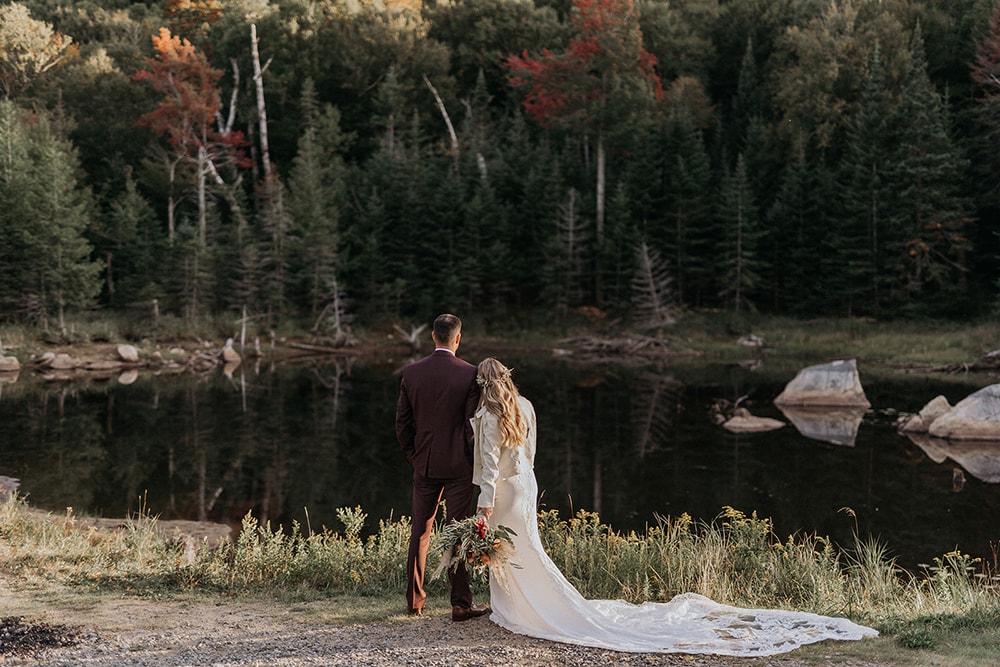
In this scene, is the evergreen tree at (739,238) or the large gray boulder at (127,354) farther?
the evergreen tree at (739,238)

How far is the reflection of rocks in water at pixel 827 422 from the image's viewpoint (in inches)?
834

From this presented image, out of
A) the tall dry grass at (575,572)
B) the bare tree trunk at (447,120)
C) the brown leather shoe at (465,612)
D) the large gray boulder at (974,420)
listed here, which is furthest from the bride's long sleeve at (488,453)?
the bare tree trunk at (447,120)

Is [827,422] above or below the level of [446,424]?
above

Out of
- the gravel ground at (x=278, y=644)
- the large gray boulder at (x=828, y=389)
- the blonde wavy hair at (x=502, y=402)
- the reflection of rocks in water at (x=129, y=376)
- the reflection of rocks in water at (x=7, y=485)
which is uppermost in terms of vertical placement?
the reflection of rocks in water at (x=129, y=376)

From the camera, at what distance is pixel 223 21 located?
5553cm

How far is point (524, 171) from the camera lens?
1913 inches

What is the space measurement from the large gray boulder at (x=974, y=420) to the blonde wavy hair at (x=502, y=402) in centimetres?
1655

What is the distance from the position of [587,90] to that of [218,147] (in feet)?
66.7

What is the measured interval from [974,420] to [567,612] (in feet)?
54.9

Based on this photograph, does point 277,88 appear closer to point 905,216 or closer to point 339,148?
point 339,148

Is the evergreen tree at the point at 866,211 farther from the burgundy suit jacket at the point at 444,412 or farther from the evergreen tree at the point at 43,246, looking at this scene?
the burgundy suit jacket at the point at 444,412

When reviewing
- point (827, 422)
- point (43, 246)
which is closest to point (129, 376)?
point (43, 246)

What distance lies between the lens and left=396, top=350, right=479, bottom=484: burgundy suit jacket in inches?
285

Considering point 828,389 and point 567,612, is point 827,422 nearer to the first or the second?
point 828,389
